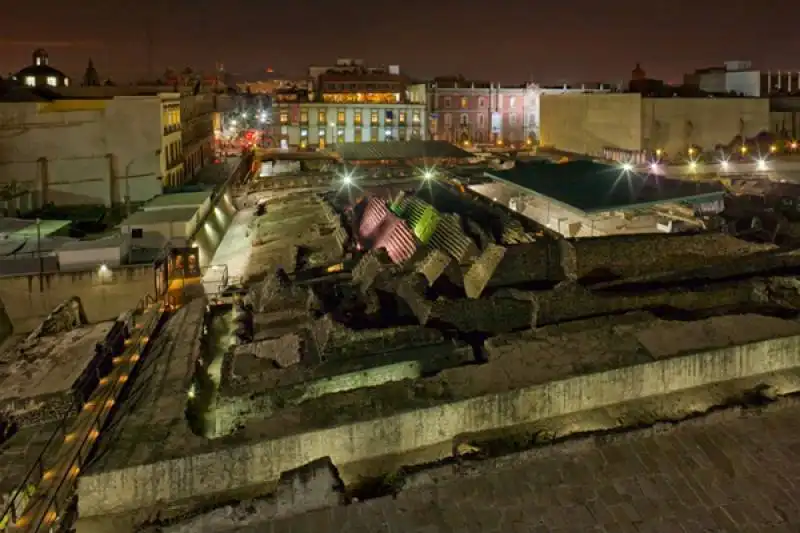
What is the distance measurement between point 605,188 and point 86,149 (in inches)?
855

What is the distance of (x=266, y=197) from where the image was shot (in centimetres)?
3278

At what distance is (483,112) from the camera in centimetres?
6438

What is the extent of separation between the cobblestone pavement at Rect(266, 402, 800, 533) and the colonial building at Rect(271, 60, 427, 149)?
50.2 meters

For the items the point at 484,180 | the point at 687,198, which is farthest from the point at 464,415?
the point at 484,180

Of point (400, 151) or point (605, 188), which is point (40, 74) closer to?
point (400, 151)

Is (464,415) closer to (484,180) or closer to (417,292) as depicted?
(417,292)

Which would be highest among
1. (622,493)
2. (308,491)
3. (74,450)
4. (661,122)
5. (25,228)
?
(661,122)

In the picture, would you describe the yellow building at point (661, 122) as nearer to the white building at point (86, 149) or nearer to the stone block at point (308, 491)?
the white building at point (86, 149)

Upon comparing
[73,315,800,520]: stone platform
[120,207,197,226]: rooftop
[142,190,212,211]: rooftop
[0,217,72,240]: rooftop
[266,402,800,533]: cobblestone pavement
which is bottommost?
[266,402,800,533]: cobblestone pavement

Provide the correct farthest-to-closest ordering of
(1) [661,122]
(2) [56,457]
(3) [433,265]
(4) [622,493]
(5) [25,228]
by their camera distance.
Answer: (1) [661,122] → (5) [25,228] → (3) [433,265] → (2) [56,457] → (4) [622,493]

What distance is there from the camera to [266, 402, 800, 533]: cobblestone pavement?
8.42 meters

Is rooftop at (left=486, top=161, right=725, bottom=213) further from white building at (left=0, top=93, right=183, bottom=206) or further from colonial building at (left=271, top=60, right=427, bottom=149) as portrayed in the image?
colonial building at (left=271, top=60, right=427, bottom=149)

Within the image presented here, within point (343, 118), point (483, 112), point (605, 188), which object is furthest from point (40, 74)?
point (605, 188)

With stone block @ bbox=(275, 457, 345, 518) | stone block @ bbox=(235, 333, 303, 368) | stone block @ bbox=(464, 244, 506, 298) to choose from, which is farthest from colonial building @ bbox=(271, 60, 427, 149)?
stone block @ bbox=(275, 457, 345, 518)
